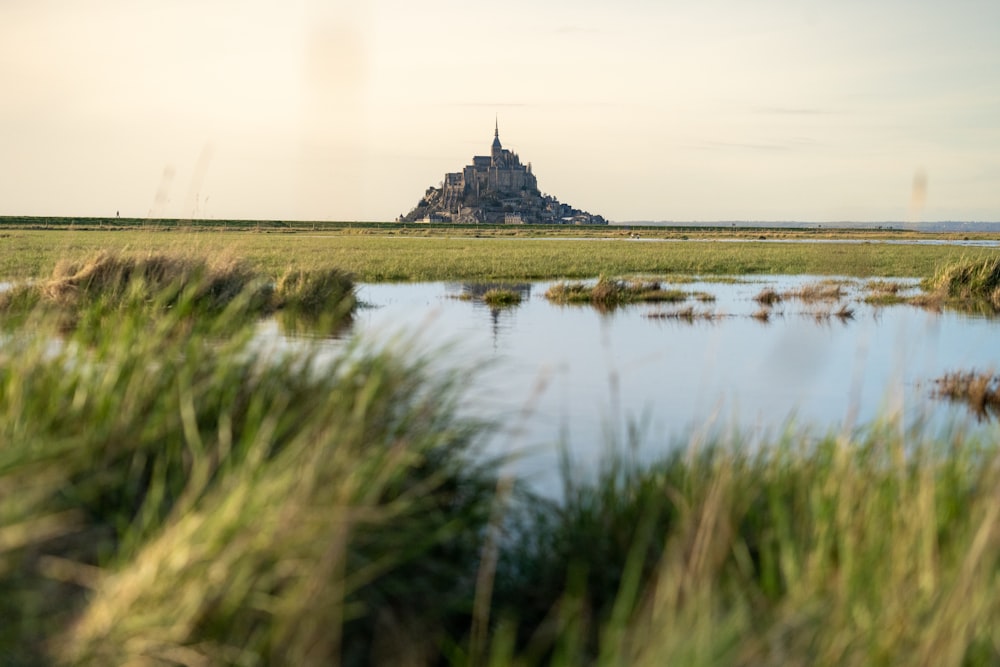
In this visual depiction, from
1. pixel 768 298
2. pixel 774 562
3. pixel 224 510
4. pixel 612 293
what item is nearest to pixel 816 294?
pixel 768 298

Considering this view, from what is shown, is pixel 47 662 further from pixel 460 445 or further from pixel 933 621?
pixel 933 621

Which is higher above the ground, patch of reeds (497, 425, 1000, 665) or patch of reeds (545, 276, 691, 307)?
patch of reeds (497, 425, 1000, 665)

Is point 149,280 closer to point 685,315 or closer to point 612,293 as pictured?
point 685,315

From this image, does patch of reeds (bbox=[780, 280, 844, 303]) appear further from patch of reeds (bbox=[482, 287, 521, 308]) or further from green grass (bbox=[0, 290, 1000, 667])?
green grass (bbox=[0, 290, 1000, 667])

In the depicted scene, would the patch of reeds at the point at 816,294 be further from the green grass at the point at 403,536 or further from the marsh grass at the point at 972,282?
the green grass at the point at 403,536

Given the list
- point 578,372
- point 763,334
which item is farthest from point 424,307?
point 578,372

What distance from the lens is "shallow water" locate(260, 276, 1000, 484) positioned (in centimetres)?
816

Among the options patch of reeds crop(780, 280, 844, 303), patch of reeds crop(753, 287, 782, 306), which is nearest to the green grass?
patch of reeds crop(780, 280, 844, 303)

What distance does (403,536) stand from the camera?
4.89 meters

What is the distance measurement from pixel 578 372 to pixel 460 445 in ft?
27.0

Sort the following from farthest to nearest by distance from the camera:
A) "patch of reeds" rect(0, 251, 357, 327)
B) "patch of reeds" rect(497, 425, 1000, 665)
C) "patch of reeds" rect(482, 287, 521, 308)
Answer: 1. "patch of reeds" rect(482, 287, 521, 308)
2. "patch of reeds" rect(0, 251, 357, 327)
3. "patch of reeds" rect(497, 425, 1000, 665)

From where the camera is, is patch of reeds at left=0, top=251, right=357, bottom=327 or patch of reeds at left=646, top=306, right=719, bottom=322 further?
patch of reeds at left=646, top=306, right=719, bottom=322

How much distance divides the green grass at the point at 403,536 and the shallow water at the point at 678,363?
47 cm

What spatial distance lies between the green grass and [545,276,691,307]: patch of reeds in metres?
19.0
